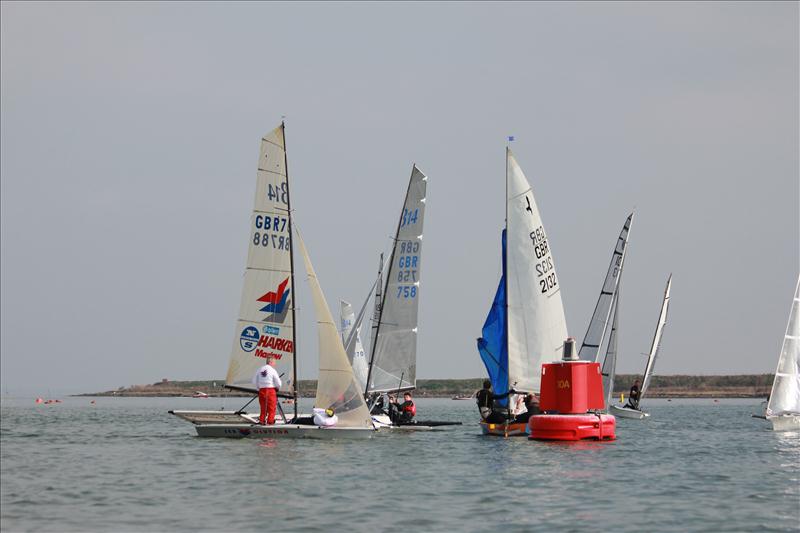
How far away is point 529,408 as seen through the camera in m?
39.9

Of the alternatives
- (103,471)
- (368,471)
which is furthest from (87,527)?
(368,471)

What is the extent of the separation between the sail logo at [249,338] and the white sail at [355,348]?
1070 cm

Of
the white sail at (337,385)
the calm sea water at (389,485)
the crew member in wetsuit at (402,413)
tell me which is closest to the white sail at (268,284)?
the white sail at (337,385)

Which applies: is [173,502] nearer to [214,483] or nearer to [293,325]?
[214,483]

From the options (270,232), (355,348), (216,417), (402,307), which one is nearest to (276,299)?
(270,232)

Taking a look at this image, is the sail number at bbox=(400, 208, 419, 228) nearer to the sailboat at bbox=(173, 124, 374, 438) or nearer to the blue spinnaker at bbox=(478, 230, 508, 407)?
the blue spinnaker at bbox=(478, 230, 508, 407)

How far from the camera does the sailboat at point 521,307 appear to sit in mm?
42250

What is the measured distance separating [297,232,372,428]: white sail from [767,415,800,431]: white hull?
18.3m

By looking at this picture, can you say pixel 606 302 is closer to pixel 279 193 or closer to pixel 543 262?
pixel 543 262

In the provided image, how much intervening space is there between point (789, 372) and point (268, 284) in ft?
70.1

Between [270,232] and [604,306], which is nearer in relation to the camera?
[270,232]

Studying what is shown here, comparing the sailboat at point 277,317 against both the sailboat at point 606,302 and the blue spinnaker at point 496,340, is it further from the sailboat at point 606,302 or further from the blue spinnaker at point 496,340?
the sailboat at point 606,302

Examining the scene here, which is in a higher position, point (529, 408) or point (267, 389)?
point (267, 389)

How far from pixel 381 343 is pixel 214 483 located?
20430 millimetres
